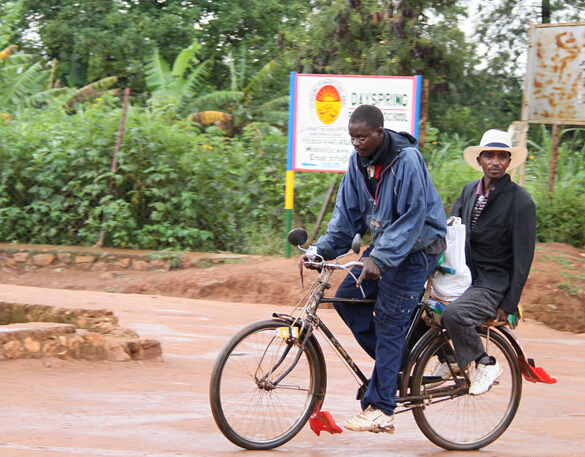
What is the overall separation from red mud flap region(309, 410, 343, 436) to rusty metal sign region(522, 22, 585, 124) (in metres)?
7.92

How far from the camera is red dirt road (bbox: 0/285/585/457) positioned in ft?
13.7

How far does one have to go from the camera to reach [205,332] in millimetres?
7625

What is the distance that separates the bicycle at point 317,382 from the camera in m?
4.07

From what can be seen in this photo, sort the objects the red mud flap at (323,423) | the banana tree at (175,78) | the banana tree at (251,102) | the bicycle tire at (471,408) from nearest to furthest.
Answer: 1. the red mud flap at (323,423)
2. the bicycle tire at (471,408)
3. the banana tree at (175,78)
4. the banana tree at (251,102)

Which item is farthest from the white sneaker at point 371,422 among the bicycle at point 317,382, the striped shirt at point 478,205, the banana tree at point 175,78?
the banana tree at point 175,78

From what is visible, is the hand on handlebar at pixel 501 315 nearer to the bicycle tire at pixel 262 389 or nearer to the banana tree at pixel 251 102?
the bicycle tire at pixel 262 389

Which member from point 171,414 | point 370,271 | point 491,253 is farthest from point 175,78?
point 370,271

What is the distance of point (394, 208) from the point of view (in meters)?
4.21

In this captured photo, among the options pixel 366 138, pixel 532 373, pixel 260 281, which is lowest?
pixel 260 281

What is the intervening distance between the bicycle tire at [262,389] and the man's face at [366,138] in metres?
1.01

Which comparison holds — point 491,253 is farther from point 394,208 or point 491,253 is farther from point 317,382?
point 317,382

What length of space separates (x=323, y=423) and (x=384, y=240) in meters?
1.06

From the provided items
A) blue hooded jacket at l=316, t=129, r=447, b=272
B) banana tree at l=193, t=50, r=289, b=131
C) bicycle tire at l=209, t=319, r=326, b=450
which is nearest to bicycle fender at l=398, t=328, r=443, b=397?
bicycle tire at l=209, t=319, r=326, b=450

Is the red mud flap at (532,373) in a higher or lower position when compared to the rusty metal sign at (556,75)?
lower
